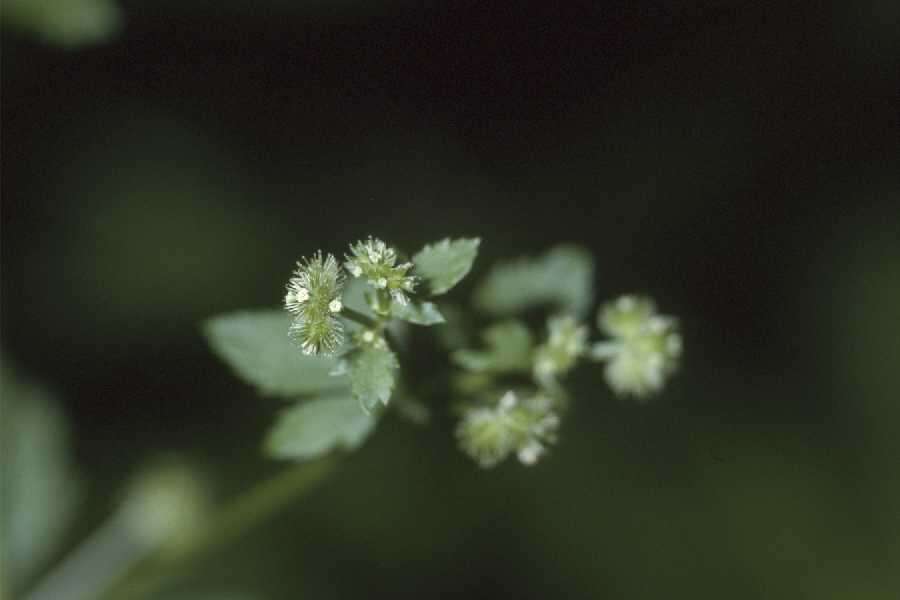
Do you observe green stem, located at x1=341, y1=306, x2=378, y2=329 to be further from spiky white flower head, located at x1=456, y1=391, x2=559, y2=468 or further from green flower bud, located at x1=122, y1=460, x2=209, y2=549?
green flower bud, located at x1=122, y1=460, x2=209, y2=549

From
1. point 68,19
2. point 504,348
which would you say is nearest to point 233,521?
A: point 504,348

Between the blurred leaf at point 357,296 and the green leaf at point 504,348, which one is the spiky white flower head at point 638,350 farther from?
the blurred leaf at point 357,296

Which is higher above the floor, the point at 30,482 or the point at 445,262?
the point at 30,482

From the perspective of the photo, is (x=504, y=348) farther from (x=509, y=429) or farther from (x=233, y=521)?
(x=233, y=521)

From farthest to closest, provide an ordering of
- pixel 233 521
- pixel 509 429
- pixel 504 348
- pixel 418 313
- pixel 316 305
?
pixel 233 521 → pixel 504 348 → pixel 509 429 → pixel 418 313 → pixel 316 305

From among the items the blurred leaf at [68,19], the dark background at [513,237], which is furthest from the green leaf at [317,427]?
the blurred leaf at [68,19]

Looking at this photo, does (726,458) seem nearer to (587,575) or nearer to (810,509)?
(810,509)
